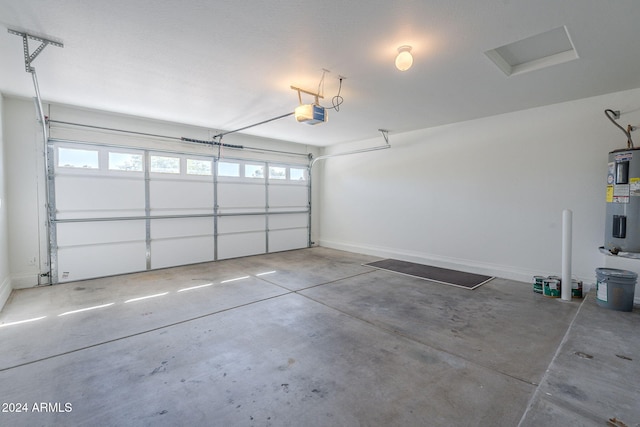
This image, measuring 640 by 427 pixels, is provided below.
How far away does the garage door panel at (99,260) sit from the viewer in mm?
4691

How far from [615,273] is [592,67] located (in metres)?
2.33

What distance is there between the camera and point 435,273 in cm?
529

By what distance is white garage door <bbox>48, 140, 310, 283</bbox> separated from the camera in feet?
15.4

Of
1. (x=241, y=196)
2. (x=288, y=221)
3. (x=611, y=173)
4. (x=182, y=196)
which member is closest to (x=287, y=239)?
(x=288, y=221)

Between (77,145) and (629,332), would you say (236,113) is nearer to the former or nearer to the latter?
(77,145)

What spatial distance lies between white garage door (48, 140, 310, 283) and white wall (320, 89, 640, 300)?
2494 millimetres

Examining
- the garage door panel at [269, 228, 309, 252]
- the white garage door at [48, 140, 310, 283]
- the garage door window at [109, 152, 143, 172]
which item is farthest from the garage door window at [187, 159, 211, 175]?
the garage door panel at [269, 228, 309, 252]

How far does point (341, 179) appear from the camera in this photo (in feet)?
25.6

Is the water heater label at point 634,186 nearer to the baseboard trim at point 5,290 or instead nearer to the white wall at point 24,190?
the baseboard trim at point 5,290

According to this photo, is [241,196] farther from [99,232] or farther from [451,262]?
[451,262]

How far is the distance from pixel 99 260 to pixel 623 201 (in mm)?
7800

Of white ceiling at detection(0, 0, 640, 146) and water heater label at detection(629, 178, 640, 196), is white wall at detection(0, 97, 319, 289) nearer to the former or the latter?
white ceiling at detection(0, 0, 640, 146)

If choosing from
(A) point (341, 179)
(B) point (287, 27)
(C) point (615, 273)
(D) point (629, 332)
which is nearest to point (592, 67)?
(C) point (615, 273)

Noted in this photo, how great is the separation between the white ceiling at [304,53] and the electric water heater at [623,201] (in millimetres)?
973
